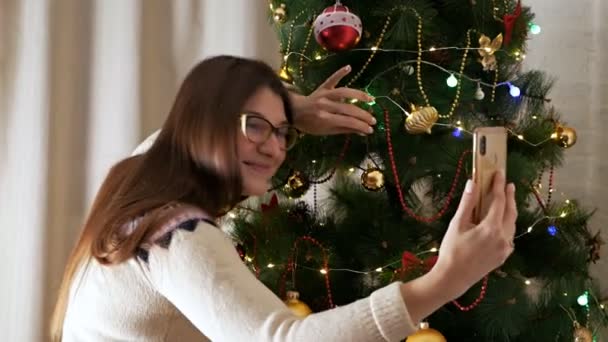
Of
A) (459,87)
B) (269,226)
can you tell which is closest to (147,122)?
(269,226)

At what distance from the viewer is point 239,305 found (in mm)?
713

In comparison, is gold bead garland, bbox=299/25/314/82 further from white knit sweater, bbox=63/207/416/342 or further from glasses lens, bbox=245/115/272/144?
white knit sweater, bbox=63/207/416/342

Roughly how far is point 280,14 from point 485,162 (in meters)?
0.71

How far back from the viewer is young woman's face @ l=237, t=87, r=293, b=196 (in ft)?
3.27

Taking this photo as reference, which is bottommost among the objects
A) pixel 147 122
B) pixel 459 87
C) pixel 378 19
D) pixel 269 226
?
pixel 269 226

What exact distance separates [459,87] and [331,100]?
22 centimetres

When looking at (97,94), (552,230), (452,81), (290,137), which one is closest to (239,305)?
(290,137)

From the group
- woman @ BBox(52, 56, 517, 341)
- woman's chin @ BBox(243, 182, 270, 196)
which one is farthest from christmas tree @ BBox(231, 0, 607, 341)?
woman's chin @ BBox(243, 182, 270, 196)

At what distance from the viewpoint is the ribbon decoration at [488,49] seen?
122cm

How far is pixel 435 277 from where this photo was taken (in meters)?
0.70

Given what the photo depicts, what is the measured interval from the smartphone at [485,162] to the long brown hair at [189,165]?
13.8 inches

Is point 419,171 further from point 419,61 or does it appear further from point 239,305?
point 239,305

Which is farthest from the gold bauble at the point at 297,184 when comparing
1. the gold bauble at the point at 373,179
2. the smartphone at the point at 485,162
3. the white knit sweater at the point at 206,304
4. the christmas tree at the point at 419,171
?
the smartphone at the point at 485,162

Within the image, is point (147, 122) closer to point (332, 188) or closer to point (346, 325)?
point (332, 188)
